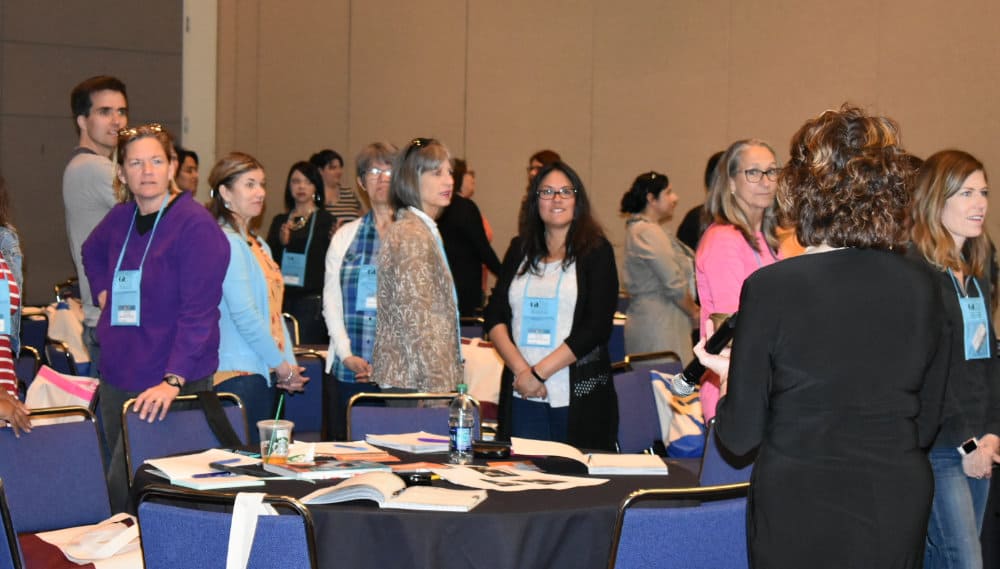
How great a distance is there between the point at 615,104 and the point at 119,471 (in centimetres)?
658

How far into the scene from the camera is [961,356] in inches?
127

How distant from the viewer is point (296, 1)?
390 inches

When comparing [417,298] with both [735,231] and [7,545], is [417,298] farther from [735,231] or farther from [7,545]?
[7,545]

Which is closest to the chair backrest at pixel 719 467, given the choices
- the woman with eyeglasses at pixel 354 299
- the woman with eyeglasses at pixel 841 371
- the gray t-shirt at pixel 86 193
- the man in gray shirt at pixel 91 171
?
the woman with eyeglasses at pixel 841 371

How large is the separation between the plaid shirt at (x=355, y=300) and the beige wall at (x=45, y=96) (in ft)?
17.8

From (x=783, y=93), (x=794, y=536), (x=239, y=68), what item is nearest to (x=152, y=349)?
(x=794, y=536)

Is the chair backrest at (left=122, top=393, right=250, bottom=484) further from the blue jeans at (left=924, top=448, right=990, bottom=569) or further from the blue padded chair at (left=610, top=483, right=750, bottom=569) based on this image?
the blue jeans at (left=924, top=448, right=990, bottom=569)

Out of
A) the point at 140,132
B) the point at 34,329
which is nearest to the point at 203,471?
the point at 140,132

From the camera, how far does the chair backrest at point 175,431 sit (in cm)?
347

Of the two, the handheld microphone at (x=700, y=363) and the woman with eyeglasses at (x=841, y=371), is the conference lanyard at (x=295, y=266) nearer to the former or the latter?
the handheld microphone at (x=700, y=363)

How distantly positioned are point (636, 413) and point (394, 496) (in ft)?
6.60

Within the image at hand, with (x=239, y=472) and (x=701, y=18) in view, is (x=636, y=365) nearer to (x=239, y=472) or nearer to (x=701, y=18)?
(x=239, y=472)

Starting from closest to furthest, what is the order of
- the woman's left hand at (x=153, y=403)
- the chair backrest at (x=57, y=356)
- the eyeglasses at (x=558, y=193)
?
the woman's left hand at (x=153, y=403), the eyeglasses at (x=558, y=193), the chair backrest at (x=57, y=356)

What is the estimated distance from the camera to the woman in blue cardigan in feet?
13.3
